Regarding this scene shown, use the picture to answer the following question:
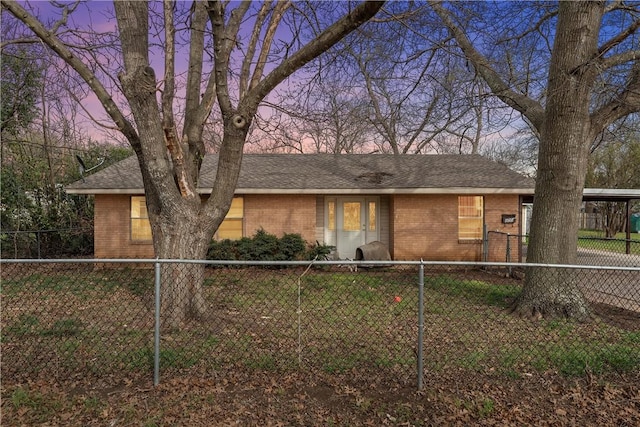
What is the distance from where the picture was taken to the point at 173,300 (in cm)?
568

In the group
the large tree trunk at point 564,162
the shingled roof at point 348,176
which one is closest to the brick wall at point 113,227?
the shingled roof at point 348,176

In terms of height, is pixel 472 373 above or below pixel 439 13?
below

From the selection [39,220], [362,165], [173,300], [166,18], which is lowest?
[173,300]

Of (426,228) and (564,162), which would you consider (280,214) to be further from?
(564,162)

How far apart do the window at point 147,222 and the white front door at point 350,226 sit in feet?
10.8

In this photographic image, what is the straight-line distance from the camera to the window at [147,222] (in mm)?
12391

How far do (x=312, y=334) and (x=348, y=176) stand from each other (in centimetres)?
837

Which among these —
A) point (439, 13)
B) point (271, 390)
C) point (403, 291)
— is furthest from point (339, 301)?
point (439, 13)

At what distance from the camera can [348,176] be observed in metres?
13.2

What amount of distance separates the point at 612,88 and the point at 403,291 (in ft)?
16.9

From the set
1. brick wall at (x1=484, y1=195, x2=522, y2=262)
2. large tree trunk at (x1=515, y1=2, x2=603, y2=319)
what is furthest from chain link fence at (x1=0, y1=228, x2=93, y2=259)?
large tree trunk at (x1=515, y1=2, x2=603, y2=319)

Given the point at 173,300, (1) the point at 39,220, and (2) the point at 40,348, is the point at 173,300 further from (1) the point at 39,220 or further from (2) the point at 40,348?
(1) the point at 39,220

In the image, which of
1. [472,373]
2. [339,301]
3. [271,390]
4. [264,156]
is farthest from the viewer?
[264,156]

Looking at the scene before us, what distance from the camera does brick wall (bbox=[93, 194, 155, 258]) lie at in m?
12.3
